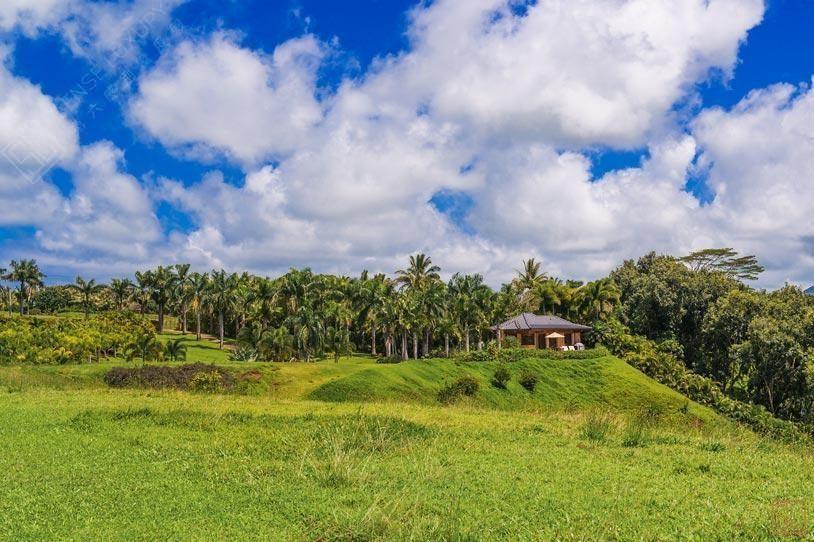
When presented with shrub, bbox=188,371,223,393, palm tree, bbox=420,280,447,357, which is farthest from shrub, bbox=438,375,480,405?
palm tree, bbox=420,280,447,357

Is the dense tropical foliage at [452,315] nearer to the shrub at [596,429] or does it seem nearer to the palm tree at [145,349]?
the palm tree at [145,349]

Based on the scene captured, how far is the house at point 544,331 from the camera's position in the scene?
2393 inches

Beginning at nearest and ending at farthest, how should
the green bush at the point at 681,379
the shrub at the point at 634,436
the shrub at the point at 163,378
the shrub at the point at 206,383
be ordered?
the shrub at the point at 634,436
the shrub at the point at 206,383
the shrub at the point at 163,378
the green bush at the point at 681,379

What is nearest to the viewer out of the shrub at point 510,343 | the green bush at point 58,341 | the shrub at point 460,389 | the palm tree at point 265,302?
the shrub at point 460,389

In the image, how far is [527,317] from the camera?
63.7 m

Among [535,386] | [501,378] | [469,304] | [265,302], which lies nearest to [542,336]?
[469,304]

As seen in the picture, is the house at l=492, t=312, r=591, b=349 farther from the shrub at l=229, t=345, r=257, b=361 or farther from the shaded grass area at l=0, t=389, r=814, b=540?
the shaded grass area at l=0, t=389, r=814, b=540

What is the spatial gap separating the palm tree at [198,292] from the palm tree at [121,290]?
19.1m

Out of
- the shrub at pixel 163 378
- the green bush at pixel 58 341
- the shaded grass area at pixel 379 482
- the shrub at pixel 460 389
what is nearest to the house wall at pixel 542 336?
the shrub at pixel 460 389

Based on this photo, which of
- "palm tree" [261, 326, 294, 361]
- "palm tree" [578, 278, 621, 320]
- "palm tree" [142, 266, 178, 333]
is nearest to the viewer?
"palm tree" [261, 326, 294, 361]

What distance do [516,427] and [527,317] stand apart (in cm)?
4577

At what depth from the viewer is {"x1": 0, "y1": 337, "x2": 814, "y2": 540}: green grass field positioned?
861cm

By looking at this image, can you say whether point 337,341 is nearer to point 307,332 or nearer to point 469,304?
point 307,332

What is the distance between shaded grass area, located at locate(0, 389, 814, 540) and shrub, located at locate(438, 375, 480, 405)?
72.7 feet
